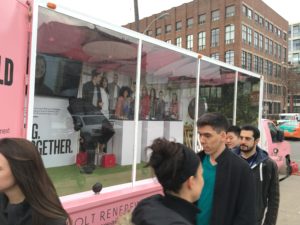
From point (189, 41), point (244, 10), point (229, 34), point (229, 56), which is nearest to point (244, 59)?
point (229, 56)

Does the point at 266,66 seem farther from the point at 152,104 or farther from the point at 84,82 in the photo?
the point at 84,82

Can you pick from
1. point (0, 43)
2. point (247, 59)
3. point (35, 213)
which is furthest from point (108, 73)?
point (247, 59)

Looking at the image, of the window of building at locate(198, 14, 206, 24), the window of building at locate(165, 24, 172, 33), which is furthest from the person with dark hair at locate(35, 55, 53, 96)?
the window of building at locate(165, 24, 172, 33)

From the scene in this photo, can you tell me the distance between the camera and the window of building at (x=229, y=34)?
5287 cm

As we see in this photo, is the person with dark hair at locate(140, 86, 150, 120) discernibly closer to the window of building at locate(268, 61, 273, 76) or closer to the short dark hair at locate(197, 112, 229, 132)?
the short dark hair at locate(197, 112, 229, 132)

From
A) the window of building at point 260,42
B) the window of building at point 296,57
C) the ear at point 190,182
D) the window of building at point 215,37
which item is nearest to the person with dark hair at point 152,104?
the ear at point 190,182

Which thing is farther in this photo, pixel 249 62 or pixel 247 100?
pixel 249 62

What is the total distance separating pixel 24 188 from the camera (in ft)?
5.98

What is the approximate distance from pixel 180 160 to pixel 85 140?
→ 322 cm

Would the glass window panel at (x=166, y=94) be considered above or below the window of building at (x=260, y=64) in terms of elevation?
below

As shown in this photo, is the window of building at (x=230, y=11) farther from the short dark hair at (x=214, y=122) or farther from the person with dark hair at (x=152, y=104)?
the short dark hair at (x=214, y=122)

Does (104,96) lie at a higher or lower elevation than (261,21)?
lower

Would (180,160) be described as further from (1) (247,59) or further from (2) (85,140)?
(1) (247,59)

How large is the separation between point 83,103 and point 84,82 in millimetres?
265
